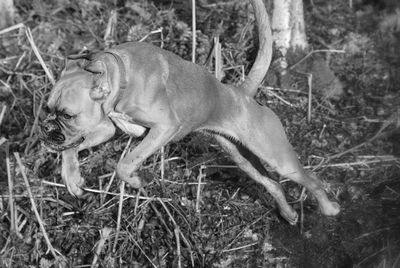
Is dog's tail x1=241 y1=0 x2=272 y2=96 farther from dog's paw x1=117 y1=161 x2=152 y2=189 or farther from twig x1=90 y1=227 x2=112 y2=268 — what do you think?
twig x1=90 y1=227 x2=112 y2=268

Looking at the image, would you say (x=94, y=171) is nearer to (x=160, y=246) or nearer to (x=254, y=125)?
(x=160, y=246)

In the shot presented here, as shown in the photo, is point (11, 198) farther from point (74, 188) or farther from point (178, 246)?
point (178, 246)

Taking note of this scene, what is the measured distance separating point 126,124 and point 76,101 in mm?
572

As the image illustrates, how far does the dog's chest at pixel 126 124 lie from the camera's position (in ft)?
16.6

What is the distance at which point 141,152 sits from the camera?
4977 mm

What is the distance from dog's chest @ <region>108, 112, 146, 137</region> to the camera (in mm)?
5066

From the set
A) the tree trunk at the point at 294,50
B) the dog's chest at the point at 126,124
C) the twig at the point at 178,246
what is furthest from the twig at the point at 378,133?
the dog's chest at the point at 126,124

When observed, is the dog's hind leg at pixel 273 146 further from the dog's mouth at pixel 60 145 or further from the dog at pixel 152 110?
the dog's mouth at pixel 60 145

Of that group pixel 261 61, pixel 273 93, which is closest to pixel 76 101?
pixel 261 61

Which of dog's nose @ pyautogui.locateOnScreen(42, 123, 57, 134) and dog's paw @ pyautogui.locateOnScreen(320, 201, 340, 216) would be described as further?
dog's paw @ pyautogui.locateOnScreen(320, 201, 340, 216)

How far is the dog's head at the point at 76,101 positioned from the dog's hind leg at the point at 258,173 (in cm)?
156

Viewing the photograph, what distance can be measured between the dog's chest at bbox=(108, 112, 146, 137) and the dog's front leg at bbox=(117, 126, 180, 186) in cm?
23

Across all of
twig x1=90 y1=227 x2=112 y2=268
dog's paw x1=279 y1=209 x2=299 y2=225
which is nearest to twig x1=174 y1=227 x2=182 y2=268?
twig x1=90 y1=227 x2=112 y2=268

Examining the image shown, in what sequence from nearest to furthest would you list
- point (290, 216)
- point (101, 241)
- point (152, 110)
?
1. point (152, 110)
2. point (101, 241)
3. point (290, 216)
